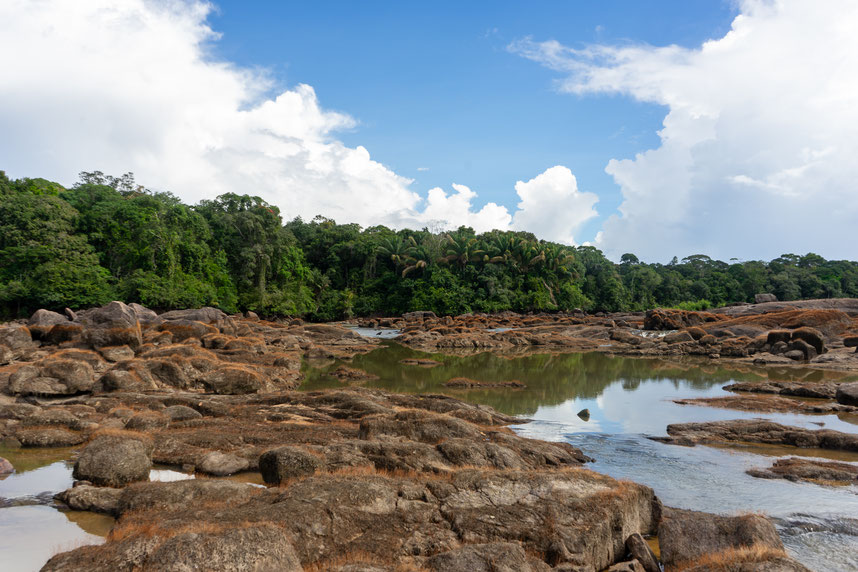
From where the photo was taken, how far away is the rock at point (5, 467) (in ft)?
36.6

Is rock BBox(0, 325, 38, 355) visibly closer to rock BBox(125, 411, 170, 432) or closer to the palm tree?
rock BBox(125, 411, 170, 432)

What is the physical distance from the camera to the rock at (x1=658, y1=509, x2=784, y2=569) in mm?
7832

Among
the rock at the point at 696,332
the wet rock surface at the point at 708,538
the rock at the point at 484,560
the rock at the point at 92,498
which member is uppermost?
the rock at the point at 696,332

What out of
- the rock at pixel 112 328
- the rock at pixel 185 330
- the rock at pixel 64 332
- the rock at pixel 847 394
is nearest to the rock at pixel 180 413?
the rock at pixel 112 328

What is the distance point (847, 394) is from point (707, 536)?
18873mm

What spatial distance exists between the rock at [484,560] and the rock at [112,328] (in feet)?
76.6

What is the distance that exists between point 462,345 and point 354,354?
11.6 meters

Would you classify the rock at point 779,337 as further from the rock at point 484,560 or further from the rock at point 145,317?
the rock at point 145,317

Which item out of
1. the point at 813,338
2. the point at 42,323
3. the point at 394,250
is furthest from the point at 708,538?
the point at 394,250

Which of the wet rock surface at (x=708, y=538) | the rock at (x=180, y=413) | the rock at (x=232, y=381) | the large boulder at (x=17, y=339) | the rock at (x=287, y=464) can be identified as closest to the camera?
the wet rock surface at (x=708, y=538)

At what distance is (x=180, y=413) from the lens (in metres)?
16.1

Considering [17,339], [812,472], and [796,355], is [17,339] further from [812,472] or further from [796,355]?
[796,355]

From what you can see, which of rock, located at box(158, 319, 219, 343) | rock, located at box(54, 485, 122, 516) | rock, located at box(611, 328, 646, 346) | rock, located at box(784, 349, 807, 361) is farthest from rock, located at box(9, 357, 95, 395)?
rock, located at box(611, 328, 646, 346)

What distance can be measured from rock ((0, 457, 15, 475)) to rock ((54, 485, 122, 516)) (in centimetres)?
261
